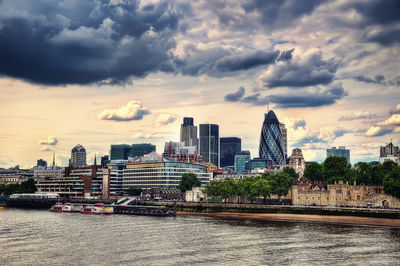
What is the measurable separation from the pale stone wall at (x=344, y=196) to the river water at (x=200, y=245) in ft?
107

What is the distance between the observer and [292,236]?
90.6 m

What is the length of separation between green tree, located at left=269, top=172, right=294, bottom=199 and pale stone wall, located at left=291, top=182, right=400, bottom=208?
A: 9.85m

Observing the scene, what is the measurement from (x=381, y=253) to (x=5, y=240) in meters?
68.4

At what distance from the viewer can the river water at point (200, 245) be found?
218ft

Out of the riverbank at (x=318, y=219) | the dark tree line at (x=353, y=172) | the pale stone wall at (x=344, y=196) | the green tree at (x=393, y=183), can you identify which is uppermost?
the dark tree line at (x=353, y=172)

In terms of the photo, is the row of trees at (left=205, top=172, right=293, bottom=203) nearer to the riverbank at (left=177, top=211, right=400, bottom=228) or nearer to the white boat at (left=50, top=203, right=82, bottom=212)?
the riverbank at (left=177, top=211, right=400, bottom=228)

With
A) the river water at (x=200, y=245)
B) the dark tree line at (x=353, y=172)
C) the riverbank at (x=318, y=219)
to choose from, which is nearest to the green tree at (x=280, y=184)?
the dark tree line at (x=353, y=172)

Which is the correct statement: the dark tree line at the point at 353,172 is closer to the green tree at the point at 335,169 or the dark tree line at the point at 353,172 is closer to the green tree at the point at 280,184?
the green tree at the point at 335,169

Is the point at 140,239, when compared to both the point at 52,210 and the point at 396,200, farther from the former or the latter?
the point at 52,210

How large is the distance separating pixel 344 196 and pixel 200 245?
82.2 meters

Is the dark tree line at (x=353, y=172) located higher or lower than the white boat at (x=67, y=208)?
higher

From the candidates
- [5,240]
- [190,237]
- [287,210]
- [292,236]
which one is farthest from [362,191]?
[5,240]

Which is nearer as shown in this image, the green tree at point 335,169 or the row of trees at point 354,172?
the row of trees at point 354,172

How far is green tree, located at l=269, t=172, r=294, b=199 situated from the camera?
170 m
